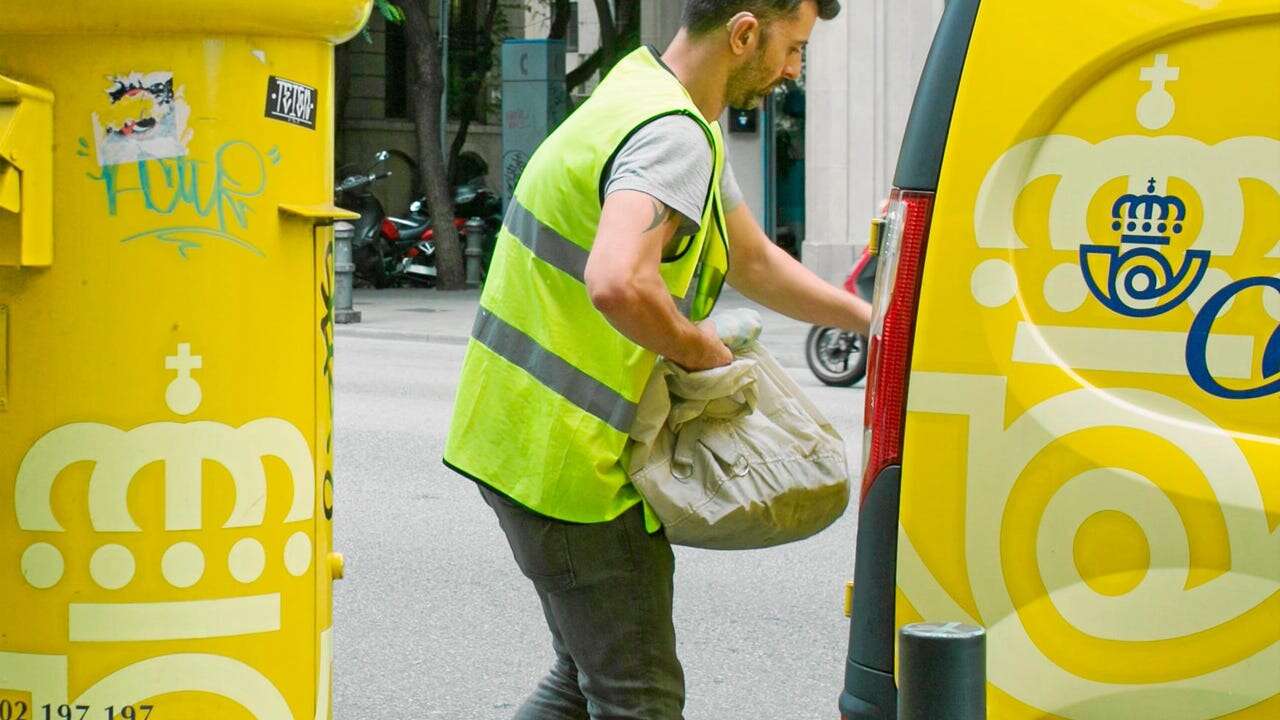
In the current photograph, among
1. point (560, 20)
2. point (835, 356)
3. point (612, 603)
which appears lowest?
point (612, 603)

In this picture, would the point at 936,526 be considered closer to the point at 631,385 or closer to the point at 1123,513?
the point at 1123,513

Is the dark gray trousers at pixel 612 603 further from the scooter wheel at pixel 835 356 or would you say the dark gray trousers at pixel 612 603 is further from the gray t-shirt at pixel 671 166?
the scooter wheel at pixel 835 356

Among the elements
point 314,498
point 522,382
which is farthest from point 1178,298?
point 314,498

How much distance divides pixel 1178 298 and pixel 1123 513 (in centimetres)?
32

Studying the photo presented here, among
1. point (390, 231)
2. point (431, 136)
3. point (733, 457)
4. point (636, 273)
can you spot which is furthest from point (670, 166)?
point (390, 231)

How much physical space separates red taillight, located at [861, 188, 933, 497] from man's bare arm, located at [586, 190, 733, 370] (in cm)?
35

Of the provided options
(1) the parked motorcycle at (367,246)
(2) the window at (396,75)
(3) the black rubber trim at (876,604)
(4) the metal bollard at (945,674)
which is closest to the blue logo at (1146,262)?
(3) the black rubber trim at (876,604)

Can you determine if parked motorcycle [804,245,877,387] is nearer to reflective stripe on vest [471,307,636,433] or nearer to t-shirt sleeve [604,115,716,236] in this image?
reflective stripe on vest [471,307,636,433]

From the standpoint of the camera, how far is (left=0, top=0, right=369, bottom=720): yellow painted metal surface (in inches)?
109

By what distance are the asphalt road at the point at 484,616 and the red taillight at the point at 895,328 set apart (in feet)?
8.25

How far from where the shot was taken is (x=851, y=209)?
21.4 meters

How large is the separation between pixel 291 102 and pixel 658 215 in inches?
24.9

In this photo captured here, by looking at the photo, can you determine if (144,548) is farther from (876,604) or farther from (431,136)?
(431,136)

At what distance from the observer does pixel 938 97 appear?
2.83 metres
